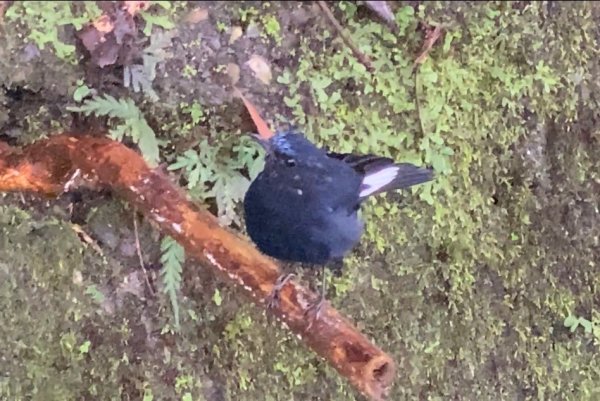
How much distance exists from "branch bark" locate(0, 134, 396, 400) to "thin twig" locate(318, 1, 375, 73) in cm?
79

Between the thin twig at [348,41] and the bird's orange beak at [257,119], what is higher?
the thin twig at [348,41]

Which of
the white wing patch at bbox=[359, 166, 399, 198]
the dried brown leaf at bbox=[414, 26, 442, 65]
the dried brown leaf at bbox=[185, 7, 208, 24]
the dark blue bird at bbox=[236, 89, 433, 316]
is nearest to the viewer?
the dark blue bird at bbox=[236, 89, 433, 316]

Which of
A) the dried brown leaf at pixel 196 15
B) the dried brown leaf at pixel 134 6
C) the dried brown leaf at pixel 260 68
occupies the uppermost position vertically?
the dried brown leaf at pixel 134 6

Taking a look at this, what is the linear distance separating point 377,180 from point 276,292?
0.44m

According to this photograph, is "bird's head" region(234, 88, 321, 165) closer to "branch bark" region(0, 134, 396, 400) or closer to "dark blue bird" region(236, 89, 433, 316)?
"dark blue bird" region(236, 89, 433, 316)

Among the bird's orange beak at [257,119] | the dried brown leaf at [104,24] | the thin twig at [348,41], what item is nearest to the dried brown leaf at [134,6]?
the dried brown leaf at [104,24]

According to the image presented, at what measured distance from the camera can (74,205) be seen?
2619 mm

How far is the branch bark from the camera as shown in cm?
225

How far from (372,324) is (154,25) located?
3.97 ft

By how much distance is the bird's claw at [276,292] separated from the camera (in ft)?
7.36

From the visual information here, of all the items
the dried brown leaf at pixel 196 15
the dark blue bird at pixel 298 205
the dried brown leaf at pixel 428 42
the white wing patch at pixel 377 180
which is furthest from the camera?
the dried brown leaf at pixel 428 42

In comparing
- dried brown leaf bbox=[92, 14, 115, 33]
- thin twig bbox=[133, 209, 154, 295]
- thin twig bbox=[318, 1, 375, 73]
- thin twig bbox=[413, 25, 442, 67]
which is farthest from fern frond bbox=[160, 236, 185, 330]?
thin twig bbox=[413, 25, 442, 67]

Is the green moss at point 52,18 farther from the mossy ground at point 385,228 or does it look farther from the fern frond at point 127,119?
the fern frond at point 127,119

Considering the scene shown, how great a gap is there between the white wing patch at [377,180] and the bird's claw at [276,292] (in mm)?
325
